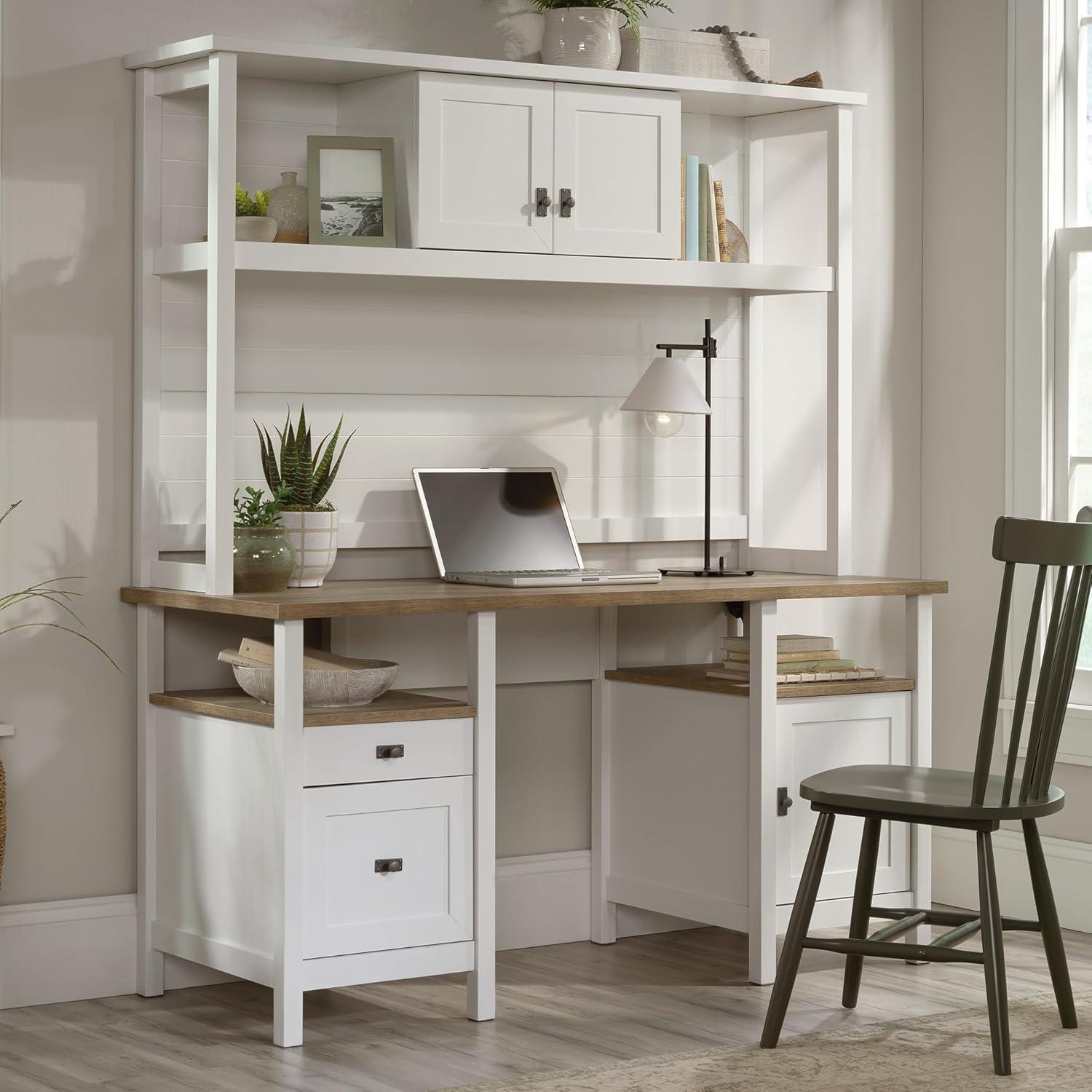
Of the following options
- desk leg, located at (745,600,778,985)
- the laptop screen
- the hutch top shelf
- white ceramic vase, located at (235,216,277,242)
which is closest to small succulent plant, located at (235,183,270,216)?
white ceramic vase, located at (235,216,277,242)

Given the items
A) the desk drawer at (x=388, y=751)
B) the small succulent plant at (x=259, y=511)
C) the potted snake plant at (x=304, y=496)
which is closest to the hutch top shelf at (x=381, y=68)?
the potted snake plant at (x=304, y=496)

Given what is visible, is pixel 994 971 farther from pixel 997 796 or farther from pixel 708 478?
pixel 708 478

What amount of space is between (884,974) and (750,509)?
3.81ft

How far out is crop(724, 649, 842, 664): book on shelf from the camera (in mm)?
3637

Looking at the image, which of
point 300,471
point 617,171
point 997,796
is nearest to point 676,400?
point 617,171

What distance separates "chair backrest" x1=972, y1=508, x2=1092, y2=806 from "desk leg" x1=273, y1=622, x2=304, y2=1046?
1180 millimetres

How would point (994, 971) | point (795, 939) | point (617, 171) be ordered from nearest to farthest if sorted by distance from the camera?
point (994, 971), point (795, 939), point (617, 171)

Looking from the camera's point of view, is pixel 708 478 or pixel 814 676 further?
pixel 708 478

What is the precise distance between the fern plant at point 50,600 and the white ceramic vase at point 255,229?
69 cm

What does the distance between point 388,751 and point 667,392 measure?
109 centimetres

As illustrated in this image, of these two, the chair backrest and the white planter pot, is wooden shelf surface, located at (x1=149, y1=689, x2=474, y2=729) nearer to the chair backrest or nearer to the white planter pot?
the white planter pot

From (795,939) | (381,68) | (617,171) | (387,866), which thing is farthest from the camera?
(617,171)

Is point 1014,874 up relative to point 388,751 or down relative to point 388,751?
down

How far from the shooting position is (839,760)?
12.0 ft
